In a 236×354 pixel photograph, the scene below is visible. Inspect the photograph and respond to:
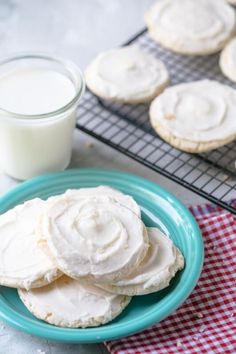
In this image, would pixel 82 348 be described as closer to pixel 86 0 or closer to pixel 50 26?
pixel 50 26

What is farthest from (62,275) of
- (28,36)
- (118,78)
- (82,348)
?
(28,36)

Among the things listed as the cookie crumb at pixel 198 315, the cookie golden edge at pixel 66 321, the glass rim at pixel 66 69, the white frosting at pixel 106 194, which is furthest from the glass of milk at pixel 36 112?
the cookie crumb at pixel 198 315

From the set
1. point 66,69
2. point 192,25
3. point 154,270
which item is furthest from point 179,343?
point 192,25

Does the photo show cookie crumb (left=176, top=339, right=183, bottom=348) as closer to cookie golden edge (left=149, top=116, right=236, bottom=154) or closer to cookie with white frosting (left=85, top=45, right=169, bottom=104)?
cookie golden edge (left=149, top=116, right=236, bottom=154)

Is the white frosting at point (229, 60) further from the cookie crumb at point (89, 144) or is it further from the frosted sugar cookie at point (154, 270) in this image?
the frosted sugar cookie at point (154, 270)

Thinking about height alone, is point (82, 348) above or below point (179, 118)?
below

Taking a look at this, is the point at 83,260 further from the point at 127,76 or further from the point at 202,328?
the point at 127,76
